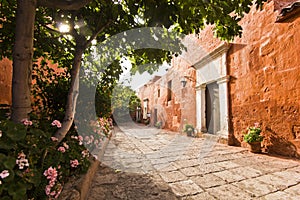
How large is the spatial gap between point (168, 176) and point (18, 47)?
220cm

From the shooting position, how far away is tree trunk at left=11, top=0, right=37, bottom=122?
51.2 inches

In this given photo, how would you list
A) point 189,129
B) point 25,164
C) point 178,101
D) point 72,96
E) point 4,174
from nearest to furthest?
point 4,174
point 25,164
point 72,96
point 189,129
point 178,101

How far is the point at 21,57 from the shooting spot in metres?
1.31

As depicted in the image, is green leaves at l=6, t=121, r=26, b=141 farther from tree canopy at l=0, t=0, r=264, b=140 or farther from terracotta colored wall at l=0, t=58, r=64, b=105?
terracotta colored wall at l=0, t=58, r=64, b=105

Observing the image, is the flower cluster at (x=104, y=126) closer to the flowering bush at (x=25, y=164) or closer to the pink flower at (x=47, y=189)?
the flowering bush at (x=25, y=164)

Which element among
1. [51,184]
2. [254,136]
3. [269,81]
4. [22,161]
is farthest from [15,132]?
[269,81]

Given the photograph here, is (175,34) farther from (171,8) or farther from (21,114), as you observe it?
(21,114)

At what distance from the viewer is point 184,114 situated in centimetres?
779

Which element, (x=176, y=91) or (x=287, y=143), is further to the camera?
(x=176, y=91)

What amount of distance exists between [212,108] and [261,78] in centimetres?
254

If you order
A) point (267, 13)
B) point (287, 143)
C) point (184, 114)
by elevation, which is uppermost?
point (267, 13)

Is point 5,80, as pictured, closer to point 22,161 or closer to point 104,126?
point 104,126

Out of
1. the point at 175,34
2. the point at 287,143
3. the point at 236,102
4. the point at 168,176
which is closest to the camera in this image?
the point at 168,176

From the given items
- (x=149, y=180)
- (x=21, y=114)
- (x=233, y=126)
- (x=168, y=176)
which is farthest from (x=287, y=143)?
(x=21, y=114)
